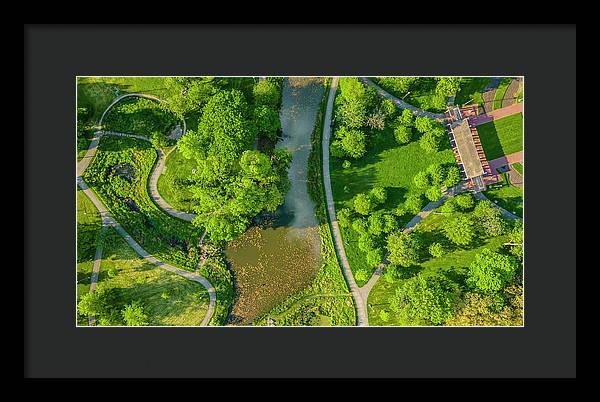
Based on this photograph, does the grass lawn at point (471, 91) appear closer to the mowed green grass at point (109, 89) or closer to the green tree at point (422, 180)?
the green tree at point (422, 180)

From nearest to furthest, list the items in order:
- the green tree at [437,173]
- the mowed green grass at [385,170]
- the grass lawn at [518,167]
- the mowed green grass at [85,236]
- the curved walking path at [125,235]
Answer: the mowed green grass at [85,236]
the green tree at [437,173]
the curved walking path at [125,235]
the grass lawn at [518,167]
the mowed green grass at [385,170]

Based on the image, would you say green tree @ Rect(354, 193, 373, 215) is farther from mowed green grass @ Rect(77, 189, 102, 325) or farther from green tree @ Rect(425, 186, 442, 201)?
mowed green grass @ Rect(77, 189, 102, 325)

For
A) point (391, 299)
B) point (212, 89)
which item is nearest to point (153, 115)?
point (212, 89)

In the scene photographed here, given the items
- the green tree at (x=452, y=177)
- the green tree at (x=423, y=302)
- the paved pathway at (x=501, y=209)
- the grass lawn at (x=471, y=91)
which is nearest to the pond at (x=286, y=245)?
the green tree at (x=423, y=302)

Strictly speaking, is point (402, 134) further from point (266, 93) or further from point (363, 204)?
point (266, 93)

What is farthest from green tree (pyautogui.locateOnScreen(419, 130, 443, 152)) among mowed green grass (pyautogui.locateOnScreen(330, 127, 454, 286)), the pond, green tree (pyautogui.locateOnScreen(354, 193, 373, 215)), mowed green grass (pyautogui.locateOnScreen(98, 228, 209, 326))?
mowed green grass (pyautogui.locateOnScreen(98, 228, 209, 326))
